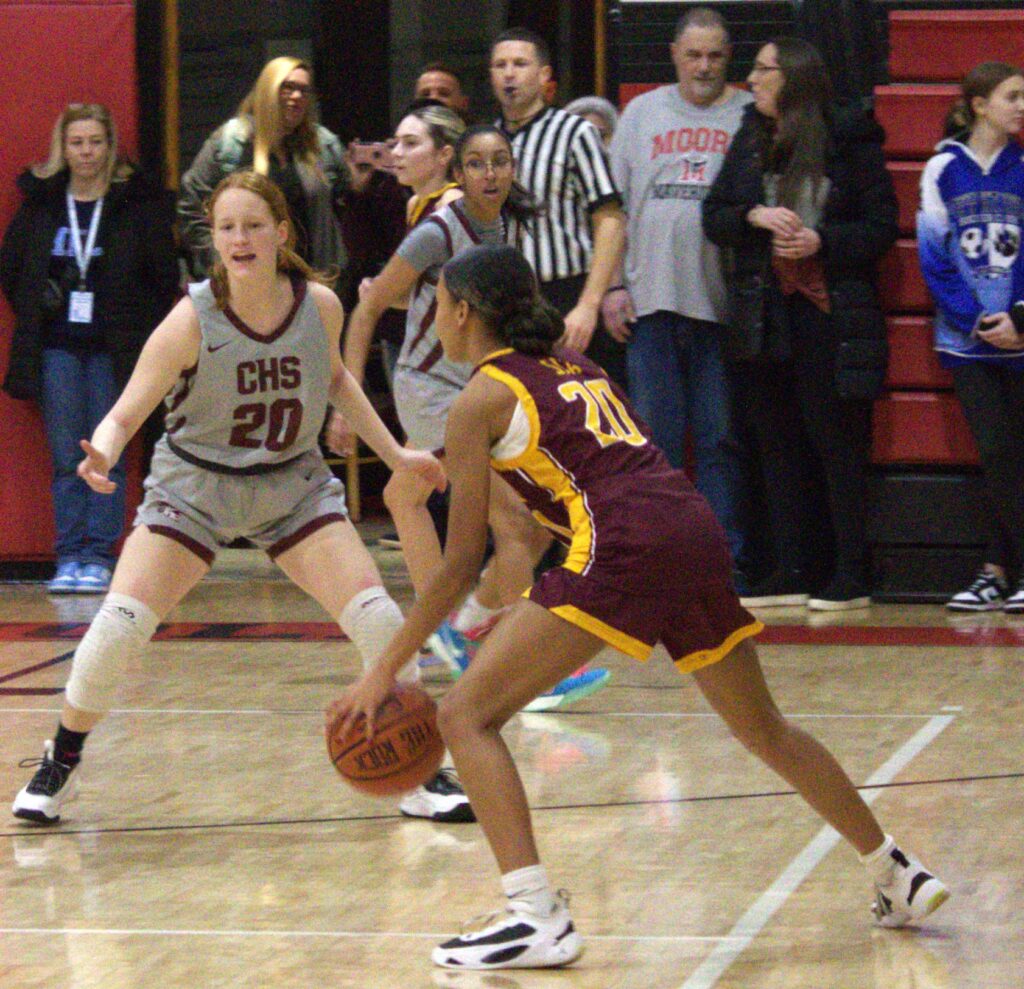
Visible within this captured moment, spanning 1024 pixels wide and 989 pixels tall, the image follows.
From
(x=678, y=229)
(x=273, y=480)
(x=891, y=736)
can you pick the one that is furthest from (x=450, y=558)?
(x=678, y=229)

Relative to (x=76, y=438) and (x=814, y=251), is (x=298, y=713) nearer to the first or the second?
(x=814, y=251)

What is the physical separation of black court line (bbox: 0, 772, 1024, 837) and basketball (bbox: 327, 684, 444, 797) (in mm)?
644

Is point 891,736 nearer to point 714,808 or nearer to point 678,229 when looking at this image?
point 714,808

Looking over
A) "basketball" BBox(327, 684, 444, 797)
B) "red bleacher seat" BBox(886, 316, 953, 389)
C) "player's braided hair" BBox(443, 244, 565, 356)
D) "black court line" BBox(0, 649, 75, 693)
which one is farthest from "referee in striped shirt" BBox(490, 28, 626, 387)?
"player's braided hair" BBox(443, 244, 565, 356)

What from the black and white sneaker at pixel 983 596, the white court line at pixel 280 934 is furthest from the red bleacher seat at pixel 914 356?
the white court line at pixel 280 934

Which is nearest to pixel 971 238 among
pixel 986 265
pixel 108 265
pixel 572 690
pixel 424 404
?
pixel 986 265

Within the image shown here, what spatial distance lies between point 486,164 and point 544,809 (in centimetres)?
224

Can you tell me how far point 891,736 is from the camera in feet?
20.0

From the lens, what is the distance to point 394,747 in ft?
14.8

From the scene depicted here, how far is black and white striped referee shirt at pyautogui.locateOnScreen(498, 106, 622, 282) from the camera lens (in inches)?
308

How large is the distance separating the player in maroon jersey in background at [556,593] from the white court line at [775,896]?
0.25 m

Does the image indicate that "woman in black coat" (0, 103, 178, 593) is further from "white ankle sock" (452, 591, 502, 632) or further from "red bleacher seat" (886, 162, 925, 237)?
"red bleacher seat" (886, 162, 925, 237)

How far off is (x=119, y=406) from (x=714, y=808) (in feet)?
5.74

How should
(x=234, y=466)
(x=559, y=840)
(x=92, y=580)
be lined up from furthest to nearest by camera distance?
(x=92, y=580) → (x=234, y=466) → (x=559, y=840)
